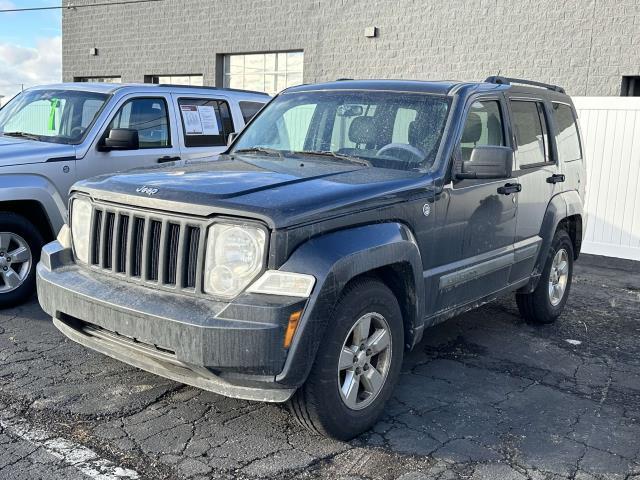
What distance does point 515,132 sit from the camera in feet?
17.6

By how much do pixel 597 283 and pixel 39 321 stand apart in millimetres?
6194

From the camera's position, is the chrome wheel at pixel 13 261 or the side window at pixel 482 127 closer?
the side window at pixel 482 127

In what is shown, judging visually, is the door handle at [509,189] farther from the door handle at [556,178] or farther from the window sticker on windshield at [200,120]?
the window sticker on windshield at [200,120]

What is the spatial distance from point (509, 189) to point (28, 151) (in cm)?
390

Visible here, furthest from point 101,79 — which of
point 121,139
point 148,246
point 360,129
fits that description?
point 148,246

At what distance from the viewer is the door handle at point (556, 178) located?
19.0 ft

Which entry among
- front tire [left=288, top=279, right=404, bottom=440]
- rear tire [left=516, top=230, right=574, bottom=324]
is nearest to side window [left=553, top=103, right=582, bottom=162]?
rear tire [left=516, top=230, right=574, bottom=324]

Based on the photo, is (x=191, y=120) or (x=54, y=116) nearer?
(x=54, y=116)

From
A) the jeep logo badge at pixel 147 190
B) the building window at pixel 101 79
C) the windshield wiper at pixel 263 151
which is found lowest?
the jeep logo badge at pixel 147 190

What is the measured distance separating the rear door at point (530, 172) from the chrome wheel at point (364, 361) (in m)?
1.84

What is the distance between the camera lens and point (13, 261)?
583 cm

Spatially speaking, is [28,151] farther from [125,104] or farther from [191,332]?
[191,332]

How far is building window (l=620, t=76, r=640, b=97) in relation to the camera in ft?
40.4

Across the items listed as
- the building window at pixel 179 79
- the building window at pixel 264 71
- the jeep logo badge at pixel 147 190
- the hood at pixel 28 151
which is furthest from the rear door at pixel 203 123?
the building window at pixel 179 79
